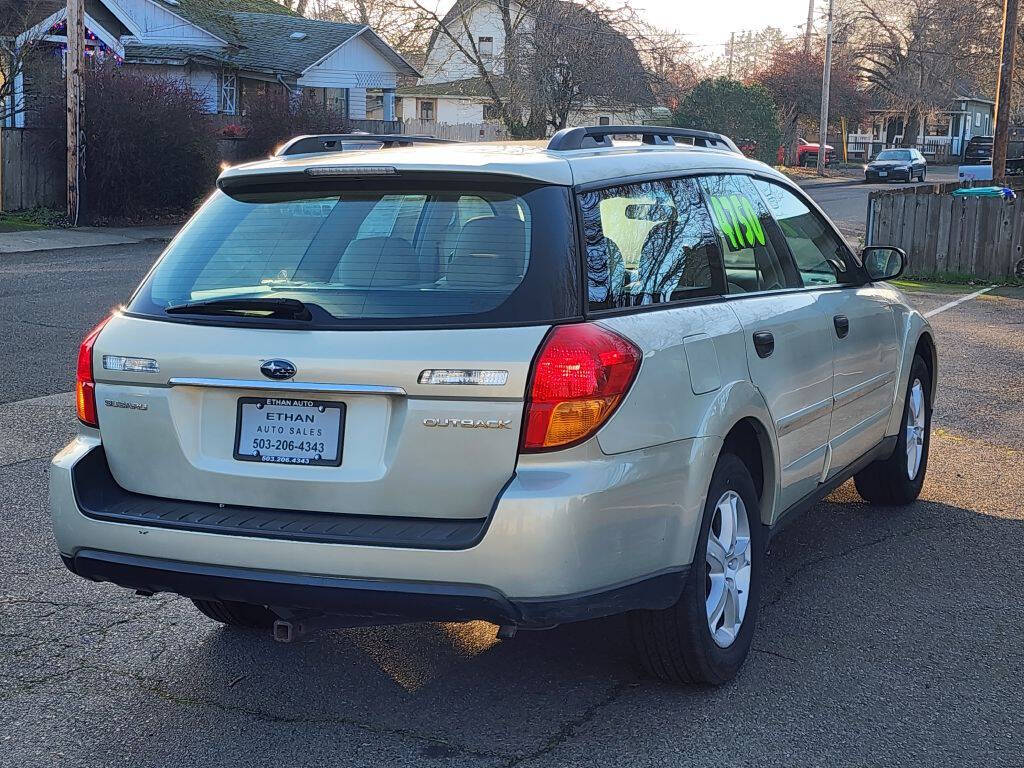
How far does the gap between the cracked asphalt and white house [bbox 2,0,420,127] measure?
3205 centimetres

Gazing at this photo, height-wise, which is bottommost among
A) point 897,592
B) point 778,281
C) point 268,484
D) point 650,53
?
point 897,592

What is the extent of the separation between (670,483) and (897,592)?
1902 millimetres

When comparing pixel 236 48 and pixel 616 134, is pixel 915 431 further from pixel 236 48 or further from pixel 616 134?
pixel 236 48

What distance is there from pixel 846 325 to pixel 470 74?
173 feet

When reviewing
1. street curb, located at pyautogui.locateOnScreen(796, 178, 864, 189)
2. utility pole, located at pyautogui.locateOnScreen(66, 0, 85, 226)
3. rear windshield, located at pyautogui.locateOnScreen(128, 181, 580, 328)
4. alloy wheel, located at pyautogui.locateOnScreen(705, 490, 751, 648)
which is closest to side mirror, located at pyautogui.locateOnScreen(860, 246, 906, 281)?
alloy wheel, located at pyautogui.locateOnScreen(705, 490, 751, 648)

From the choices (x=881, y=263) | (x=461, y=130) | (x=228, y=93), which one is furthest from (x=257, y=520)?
(x=461, y=130)

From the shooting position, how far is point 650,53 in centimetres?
4619

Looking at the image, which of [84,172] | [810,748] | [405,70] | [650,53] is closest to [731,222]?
[810,748]

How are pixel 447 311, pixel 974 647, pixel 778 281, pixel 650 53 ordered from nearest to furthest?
pixel 447 311 < pixel 974 647 < pixel 778 281 < pixel 650 53

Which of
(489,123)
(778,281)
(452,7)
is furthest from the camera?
(489,123)

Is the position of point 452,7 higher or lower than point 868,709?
higher

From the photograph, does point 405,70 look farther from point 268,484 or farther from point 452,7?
point 268,484

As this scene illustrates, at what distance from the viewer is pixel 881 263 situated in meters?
5.97

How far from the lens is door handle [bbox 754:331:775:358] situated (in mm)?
4500
